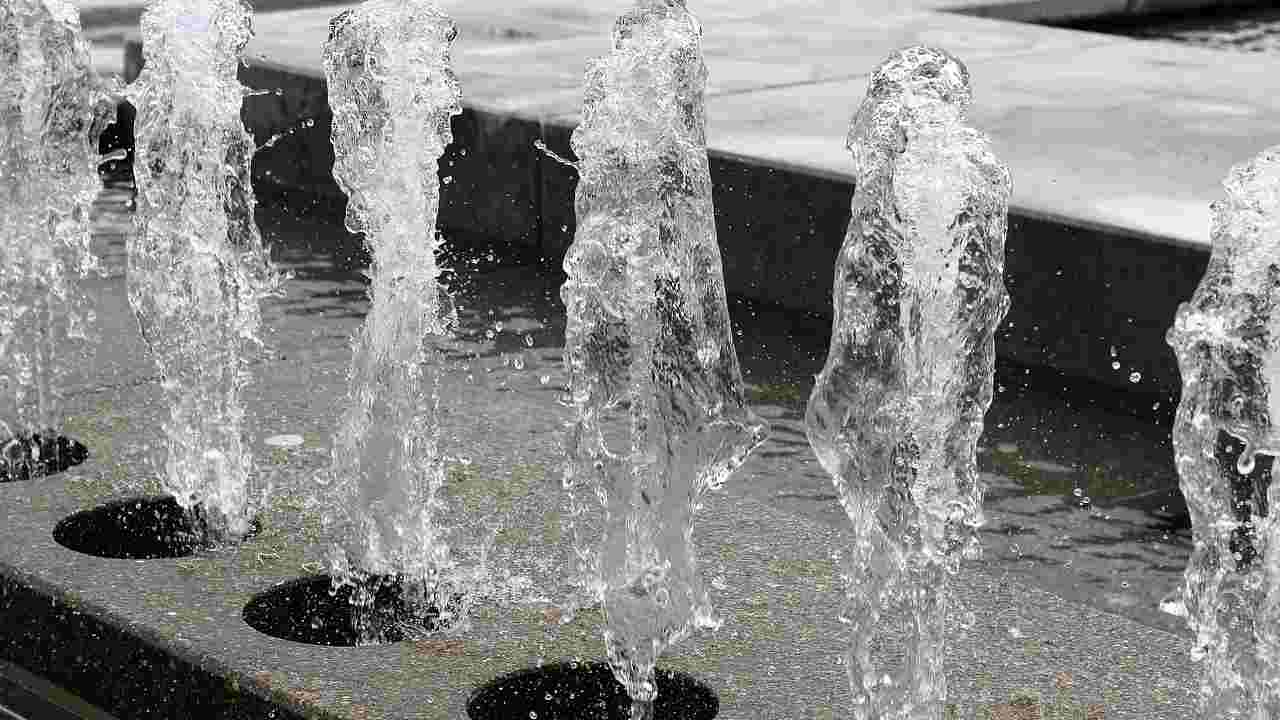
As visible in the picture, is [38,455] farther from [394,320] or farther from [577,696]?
[577,696]

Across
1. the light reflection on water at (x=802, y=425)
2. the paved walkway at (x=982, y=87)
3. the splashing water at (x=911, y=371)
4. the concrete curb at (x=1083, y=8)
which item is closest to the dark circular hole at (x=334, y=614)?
the splashing water at (x=911, y=371)

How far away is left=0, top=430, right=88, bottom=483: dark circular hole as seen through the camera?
4242 millimetres

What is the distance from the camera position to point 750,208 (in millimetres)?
6133

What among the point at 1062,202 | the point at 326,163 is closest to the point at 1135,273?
the point at 1062,202

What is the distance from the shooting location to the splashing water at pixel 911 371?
Answer: 123 inches

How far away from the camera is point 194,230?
175 inches

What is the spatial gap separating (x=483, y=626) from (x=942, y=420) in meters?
0.87

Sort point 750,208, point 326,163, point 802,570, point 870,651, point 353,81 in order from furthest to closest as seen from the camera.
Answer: point 326,163
point 750,208
point 353,81
point 802,570
point 870,651

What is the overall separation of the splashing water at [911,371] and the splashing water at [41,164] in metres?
2.34

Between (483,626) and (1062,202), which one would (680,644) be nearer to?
(483,626)

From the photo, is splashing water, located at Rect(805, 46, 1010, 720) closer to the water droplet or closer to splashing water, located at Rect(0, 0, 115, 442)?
the water droplet

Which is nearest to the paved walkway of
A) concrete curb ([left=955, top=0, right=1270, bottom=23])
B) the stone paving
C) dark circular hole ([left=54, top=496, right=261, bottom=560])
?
the stone paving

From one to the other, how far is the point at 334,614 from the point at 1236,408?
157cm

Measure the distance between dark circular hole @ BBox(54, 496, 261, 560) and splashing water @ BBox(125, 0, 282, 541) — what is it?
0.22 feet
